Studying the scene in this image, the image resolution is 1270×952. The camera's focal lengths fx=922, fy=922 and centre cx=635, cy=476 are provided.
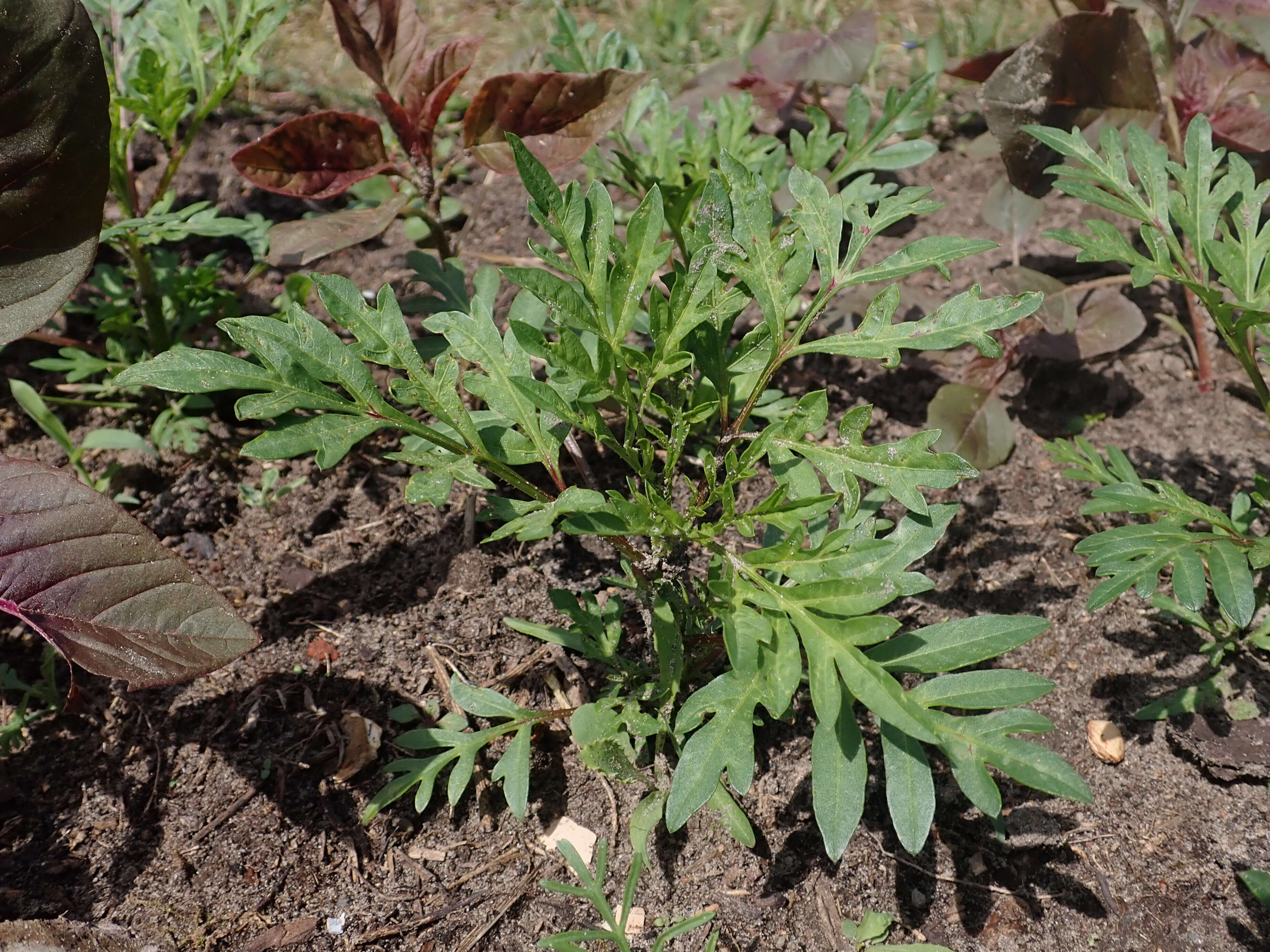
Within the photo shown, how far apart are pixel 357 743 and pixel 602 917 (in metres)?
0.60

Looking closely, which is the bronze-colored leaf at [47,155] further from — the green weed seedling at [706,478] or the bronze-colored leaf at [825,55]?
the bronze-colored leaf at [825,55]

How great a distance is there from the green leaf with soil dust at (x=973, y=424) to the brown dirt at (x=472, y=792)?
8 centimetres

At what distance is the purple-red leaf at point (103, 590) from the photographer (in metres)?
1.40

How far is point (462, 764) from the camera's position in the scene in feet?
5.55

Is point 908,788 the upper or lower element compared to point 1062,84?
lower

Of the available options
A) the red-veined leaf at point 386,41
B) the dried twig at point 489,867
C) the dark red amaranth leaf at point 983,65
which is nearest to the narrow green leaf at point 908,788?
the dried twig at point 489,867

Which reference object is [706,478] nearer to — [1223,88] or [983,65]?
[983,65]

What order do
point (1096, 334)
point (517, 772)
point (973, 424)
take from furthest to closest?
point (1096, 334) → point (973, 424) → point (517, 772)

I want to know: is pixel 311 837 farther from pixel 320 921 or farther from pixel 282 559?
pixel 282 559

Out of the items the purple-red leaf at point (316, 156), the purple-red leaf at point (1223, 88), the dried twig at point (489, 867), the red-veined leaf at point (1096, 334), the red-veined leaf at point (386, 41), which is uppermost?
the red-veined leaf at point (386, 41)

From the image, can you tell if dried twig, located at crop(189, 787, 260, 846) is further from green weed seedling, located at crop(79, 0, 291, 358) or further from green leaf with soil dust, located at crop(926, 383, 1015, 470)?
green leaf with soil dust, located at crop(926, 383, 1015, 470)

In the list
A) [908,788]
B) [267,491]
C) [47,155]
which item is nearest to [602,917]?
[908,788]

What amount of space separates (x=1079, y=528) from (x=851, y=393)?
67 cm

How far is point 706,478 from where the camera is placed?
152 centimetres
